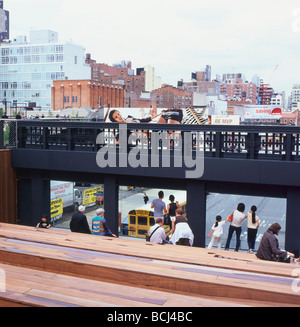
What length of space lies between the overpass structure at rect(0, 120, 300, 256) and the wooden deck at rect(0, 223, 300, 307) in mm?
4509

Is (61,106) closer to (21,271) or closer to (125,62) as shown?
(125,62)

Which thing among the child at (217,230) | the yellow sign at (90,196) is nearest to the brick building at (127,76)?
the yellow sign at (90,196)

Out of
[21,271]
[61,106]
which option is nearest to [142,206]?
[21,271]

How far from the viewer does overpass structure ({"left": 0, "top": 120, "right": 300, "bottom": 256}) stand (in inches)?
386

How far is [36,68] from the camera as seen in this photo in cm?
11875

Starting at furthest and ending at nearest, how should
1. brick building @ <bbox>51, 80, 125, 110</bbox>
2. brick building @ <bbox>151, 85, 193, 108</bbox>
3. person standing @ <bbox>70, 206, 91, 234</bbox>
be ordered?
brick building @ <bbox>151, 85, 193, 108</bbox>
brick building @ <bbox>51, 80, 125, 110</bbox>
person standing @ <bbox>70, 206, 91, 234</bbox>

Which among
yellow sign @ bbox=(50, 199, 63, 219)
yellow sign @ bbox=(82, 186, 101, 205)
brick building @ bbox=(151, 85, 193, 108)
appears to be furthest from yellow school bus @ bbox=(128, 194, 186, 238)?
brick building @ bbox=(151, 85, 193, 108)

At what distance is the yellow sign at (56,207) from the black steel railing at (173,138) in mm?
1712

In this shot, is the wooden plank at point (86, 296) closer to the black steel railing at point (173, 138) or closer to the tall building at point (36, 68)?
the black steel railing at point (173, 138)

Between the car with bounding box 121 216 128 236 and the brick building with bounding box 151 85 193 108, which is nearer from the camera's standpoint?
the car with bounding box 121 216 128 236

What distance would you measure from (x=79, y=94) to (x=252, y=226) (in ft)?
328

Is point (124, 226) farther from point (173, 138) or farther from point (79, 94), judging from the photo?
point (79, 94)

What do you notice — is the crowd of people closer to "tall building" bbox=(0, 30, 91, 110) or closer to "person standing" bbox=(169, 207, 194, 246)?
"person standing" bbox=(169, 207, 194, 246)

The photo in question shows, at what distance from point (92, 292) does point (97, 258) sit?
1.39 metres
